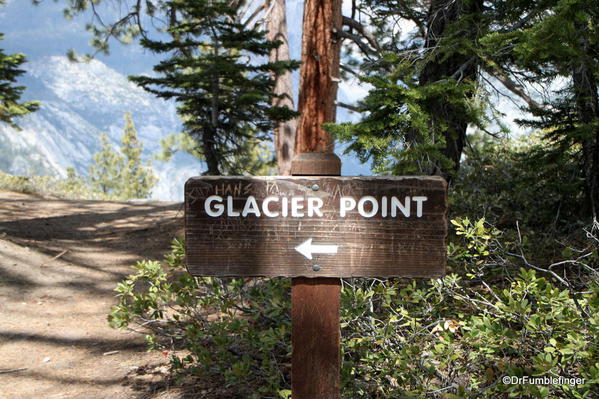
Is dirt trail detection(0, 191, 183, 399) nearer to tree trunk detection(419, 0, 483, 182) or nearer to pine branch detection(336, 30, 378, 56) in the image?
tree trunk detection(419, 0, 483, 182)

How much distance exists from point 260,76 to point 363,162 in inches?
199

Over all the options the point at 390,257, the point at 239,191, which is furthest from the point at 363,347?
the point at 239,191

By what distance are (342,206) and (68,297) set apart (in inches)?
221

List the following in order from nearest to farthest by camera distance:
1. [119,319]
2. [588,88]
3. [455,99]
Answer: [119,319], [455,99], [588,88]

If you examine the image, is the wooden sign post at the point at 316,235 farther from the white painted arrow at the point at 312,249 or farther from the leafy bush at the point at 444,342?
the leafy bush at the point at 444,342

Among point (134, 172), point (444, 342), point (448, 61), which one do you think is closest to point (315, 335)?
point (444, 342)

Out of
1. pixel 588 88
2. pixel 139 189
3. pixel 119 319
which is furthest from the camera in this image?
pixel 139 189

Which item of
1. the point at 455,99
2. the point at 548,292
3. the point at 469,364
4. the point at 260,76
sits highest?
the point at 260,76

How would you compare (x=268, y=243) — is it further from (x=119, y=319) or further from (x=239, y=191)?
(x=119, y=319)

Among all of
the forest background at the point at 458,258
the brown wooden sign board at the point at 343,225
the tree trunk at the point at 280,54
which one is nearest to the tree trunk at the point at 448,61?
the forest background at the point at 458,258

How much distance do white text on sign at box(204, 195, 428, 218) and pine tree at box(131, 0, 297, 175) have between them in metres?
5.83

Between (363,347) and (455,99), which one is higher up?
(455,99)

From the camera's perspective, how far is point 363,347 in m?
3.19

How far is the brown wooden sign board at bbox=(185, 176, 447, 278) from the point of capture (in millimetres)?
1967
